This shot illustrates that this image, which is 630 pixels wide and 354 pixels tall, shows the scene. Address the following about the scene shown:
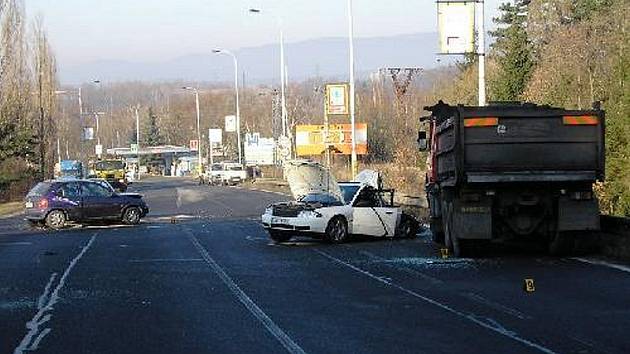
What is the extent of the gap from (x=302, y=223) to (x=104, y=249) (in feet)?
14.9

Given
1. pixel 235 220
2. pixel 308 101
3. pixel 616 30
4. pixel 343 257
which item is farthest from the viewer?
pixel 308 101

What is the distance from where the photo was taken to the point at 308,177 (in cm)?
2803

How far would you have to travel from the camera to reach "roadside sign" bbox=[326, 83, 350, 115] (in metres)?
52.2

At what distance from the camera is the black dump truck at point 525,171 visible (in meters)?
17.9

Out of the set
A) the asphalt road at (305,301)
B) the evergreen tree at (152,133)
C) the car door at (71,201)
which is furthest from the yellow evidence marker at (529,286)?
the evergreen tree at (152,133)

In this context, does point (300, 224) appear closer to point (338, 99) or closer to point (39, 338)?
point (39, 338)

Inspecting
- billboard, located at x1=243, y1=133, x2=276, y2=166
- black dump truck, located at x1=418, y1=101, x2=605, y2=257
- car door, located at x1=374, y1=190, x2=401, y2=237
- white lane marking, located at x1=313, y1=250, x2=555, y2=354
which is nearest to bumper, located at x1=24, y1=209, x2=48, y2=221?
car door, located at x1=374, y1=190, x2=401, y2=237

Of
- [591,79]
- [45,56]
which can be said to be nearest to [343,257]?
[591,79]

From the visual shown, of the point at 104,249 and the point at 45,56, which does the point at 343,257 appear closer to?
the point at 104,249

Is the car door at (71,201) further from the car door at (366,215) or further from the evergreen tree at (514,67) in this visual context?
the evergreen tree at (514,67)

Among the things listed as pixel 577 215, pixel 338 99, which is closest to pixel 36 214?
pixel 577 215

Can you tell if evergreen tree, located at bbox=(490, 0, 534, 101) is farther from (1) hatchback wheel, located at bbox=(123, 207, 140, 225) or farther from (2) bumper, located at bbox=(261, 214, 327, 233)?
(2) bumper, located at bbox=(261, 214, 327, 233)

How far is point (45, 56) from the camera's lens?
74.8 metres

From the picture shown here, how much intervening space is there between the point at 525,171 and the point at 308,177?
423 inches
